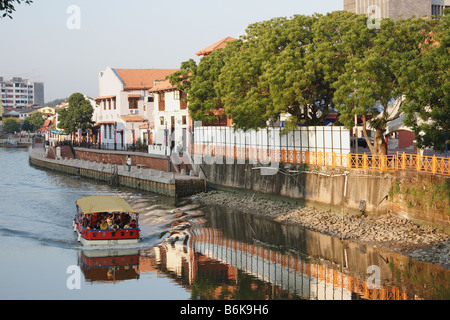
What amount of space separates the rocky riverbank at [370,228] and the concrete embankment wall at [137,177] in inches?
408

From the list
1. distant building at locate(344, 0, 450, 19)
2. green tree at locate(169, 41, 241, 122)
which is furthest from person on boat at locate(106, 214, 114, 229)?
distant building at locate(344, 0, 450, 19)

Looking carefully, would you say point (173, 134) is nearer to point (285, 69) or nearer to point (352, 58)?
point (285, 69)

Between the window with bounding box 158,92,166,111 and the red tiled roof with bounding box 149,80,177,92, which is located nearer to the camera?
the red tiled roof with bounding box 149,80,177,92

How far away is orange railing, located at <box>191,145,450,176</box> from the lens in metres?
36.2

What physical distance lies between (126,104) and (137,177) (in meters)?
32.7

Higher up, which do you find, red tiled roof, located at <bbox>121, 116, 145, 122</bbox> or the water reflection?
red tiled roof, located at <bbox>121, 116, 145, 122</bbox>

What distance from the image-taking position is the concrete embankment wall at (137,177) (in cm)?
5984

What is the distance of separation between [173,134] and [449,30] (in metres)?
52.2

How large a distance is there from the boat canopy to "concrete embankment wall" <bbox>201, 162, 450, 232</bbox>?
14110 mm

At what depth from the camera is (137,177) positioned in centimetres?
6838

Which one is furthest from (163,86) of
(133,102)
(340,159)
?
(340,159)

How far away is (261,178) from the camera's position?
52.8 m

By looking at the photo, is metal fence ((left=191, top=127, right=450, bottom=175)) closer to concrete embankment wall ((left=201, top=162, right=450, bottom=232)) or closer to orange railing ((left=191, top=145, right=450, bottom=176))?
orange railing ((left=191, top=145, right=450, bottom=176))
